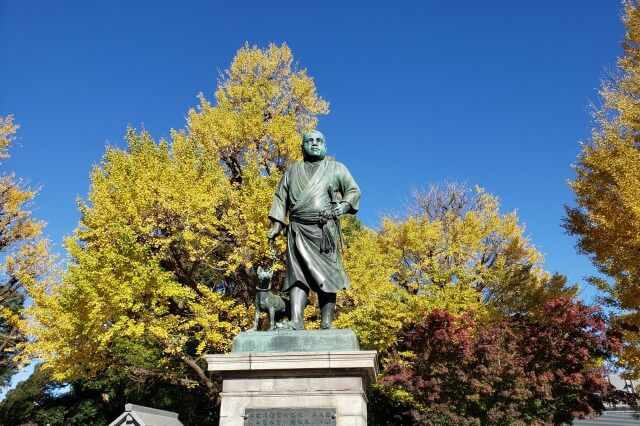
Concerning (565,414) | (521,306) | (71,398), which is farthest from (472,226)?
(71,398)

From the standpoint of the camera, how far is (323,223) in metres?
6.34

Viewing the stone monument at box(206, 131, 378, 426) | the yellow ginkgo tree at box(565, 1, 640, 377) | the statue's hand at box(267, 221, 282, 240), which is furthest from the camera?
the yellow ginkgo tree at box(565, 1, 640, 377)

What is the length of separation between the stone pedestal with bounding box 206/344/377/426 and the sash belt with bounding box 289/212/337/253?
4.53ft

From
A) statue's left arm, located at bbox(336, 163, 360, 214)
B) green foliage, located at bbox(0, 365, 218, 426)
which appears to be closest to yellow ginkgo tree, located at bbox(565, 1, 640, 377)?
statue's left arm, located at bbox(336, 163, 360, 214)

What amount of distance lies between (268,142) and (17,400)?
19.8 meters

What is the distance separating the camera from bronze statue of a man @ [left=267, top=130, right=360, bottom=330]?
20.4ft

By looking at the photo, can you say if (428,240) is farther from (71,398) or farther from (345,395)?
(71,398)

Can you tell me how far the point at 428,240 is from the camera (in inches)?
838

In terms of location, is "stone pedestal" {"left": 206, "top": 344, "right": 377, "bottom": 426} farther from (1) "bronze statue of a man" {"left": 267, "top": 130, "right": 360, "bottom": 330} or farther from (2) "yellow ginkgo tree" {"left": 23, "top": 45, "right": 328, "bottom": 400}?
(2) "yellow ginkgo tree" {"left": 23, "top": 45, "right": 328, "bottom": 400}

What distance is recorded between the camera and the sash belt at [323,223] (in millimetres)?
6270

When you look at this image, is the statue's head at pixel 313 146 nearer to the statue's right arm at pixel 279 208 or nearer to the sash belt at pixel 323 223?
the statue's right arm at pixel 279 208

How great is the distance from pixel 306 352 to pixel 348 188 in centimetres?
221

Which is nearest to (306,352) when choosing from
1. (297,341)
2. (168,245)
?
(297,341)

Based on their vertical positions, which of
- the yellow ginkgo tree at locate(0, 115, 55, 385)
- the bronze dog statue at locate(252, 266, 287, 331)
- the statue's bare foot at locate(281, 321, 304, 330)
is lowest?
the statue's bare foot at locate(281, 321, 304, 330)
